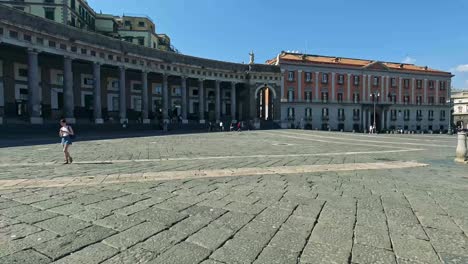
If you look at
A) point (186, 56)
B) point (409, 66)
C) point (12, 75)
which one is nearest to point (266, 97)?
point (186, 56)

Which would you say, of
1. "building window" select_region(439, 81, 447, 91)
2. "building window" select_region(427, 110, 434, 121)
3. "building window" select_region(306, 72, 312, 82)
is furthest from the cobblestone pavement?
"building window" select_region(439, 81, 447, 91)

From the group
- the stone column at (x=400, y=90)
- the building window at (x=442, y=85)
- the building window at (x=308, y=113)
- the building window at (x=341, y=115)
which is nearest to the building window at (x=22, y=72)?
the building window at (x=308, y=113)

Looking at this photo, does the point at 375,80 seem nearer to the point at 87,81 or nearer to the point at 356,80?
the point at 356,80

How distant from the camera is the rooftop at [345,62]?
54.9 m

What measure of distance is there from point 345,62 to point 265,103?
18478mm

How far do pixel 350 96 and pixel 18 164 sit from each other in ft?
189

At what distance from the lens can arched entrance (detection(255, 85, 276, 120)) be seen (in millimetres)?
51938

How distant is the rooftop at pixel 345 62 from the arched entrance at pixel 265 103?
570 centimetres

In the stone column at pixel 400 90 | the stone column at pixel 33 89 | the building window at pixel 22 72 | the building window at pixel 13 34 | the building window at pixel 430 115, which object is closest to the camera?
the building window at pixel 13 34

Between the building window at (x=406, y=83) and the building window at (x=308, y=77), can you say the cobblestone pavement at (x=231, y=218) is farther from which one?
the building window at (x=406, y=83)

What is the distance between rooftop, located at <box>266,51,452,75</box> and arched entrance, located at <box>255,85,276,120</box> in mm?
5700

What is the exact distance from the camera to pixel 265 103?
59.6 m

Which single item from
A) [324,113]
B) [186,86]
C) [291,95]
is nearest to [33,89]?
[186,86]

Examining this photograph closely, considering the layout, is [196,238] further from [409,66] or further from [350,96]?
[409,66]
